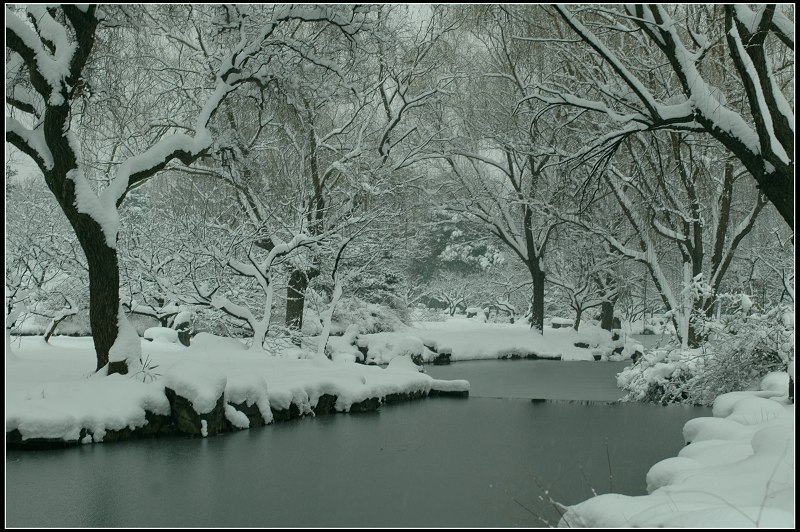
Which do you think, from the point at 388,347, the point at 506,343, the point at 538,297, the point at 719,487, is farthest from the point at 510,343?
the point at 719,487

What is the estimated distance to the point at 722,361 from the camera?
41.7 feet

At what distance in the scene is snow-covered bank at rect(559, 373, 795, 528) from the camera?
13.4ft

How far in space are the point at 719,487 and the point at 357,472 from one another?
4373 millimetres

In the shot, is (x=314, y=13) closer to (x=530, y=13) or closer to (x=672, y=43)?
(x=672, y=43)

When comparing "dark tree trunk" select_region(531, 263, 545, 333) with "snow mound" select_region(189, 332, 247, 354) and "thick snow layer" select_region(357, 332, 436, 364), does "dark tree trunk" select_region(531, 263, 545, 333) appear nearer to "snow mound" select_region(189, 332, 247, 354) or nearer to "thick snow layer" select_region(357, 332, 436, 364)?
"thick snow layer" select_region(357, 332, 436, 364)

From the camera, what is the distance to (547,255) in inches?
1375

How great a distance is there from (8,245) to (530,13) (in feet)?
46.5

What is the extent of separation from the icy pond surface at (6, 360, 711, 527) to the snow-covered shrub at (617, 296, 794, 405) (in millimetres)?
853

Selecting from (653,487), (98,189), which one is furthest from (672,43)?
(98,189)

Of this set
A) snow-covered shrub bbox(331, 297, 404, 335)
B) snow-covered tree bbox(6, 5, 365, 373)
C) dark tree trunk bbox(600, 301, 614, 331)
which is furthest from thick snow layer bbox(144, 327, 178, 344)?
dark tree trunk bbox(600, 301, 614, 331)

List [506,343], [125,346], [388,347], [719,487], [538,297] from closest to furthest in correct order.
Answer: [719,487] < [125,346] < [388,347] < [506,343] < [538,297]

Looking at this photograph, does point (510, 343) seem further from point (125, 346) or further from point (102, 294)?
point (102, 294)

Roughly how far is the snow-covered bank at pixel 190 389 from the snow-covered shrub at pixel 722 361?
3883mm

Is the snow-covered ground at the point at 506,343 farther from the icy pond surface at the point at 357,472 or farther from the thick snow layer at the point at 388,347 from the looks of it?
the icy pond surface at the point at 357,472
